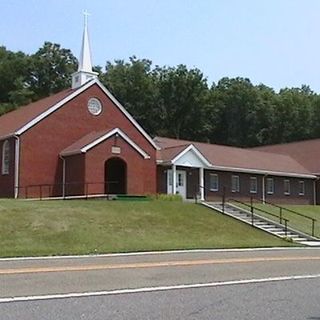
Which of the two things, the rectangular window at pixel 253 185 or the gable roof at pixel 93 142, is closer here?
the gable roof at pixel 93 142

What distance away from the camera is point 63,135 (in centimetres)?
3834

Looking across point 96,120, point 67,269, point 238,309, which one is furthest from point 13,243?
point 96,120

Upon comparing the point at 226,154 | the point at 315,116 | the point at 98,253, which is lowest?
the point at 98,253

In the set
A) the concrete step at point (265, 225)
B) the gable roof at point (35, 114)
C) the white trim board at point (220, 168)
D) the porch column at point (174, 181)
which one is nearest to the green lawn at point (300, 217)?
the concrete step at point (265, 225)

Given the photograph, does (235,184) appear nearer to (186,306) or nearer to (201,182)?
(201,182)

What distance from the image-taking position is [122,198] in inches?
1374

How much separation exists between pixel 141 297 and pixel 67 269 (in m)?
4.48

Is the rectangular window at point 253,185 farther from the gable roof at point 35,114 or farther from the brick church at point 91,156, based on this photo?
the gable roof at point 35,114

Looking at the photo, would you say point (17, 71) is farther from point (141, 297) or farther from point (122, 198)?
point (141, 297)

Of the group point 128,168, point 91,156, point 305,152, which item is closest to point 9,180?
point 91,156

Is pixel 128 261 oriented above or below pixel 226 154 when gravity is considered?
below

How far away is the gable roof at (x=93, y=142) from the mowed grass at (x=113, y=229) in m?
5.34

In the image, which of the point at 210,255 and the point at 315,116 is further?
the point at 315,116

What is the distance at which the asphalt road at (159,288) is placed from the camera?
9.80 metres
